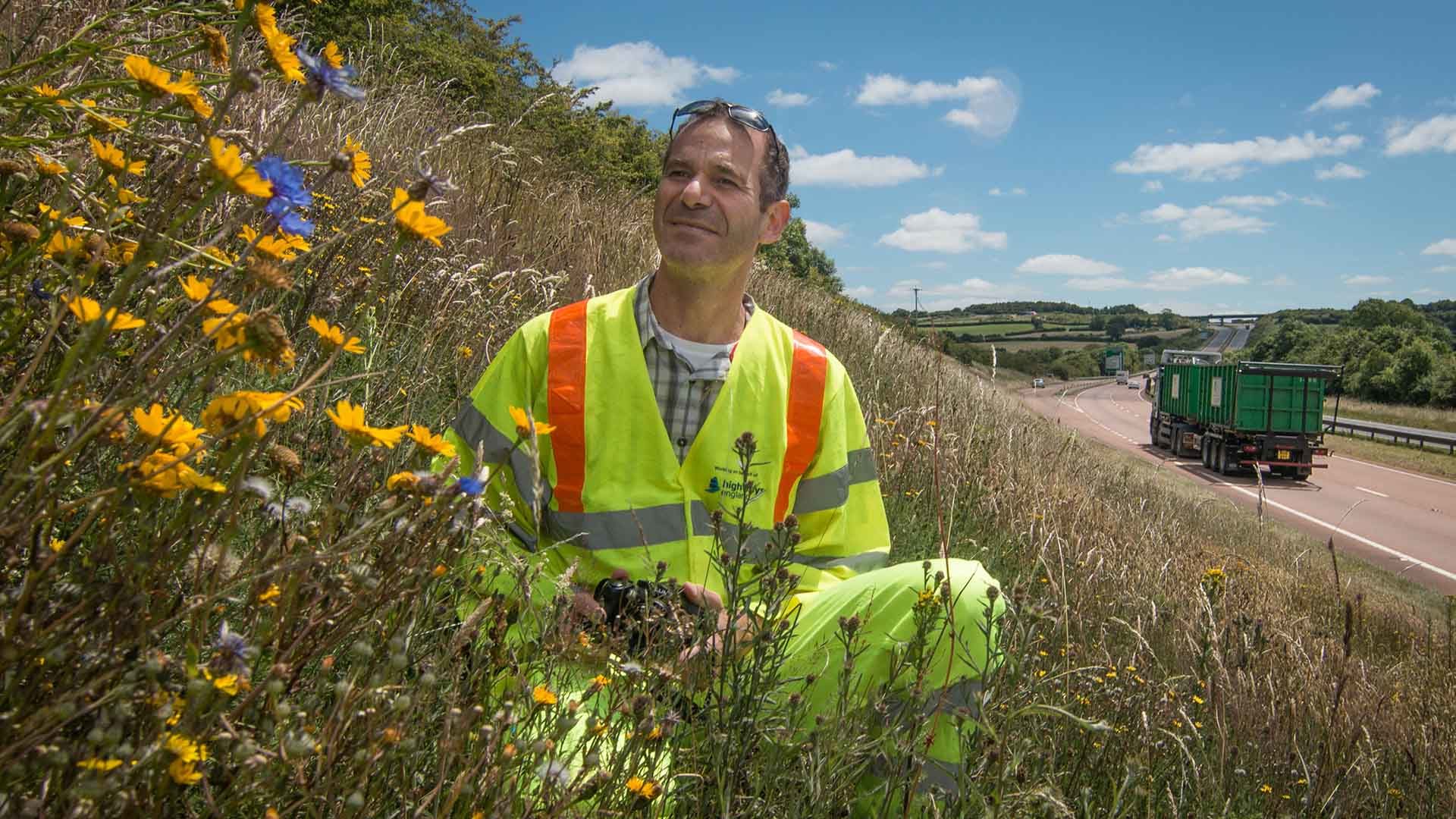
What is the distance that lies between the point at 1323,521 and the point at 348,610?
31.4 m

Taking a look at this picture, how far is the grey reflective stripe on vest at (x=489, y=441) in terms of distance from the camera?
2.58 m

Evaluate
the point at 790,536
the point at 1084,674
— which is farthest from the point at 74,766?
the point at 1084,674

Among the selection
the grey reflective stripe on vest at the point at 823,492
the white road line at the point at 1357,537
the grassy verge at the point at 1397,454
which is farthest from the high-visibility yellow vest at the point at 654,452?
the grassy verge at the point at 1397,454

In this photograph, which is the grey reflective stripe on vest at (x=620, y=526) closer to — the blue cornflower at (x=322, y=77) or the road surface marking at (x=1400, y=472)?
the blue cornflower at (x=322, y=77)

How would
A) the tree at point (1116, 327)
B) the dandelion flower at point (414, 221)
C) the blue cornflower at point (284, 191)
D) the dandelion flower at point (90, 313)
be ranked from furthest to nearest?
1. the tree at point (1116, 327)
2. the dandelion flower at point (414, 221)
3. the blue cornflower at point (284, 191)
4. the dandelion flower at point (90, 313)

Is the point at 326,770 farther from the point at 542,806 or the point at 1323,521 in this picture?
the point at 1323,521

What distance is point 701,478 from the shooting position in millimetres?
2855

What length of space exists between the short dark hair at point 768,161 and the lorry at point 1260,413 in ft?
95.5

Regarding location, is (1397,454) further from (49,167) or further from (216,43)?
(49,167)

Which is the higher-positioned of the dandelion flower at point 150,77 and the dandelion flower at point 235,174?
the dandelion flower at point 150,77

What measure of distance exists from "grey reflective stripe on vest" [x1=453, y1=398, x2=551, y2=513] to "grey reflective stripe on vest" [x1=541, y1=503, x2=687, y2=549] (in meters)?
0.11

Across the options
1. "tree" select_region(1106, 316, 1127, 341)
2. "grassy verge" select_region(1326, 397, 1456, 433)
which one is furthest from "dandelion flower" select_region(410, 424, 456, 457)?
"tree" select_region(1106, 316, 1127, 341)

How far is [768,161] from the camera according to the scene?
3215 millimetres

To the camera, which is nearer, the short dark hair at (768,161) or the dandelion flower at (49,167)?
the dandelion flower at (49,167)
